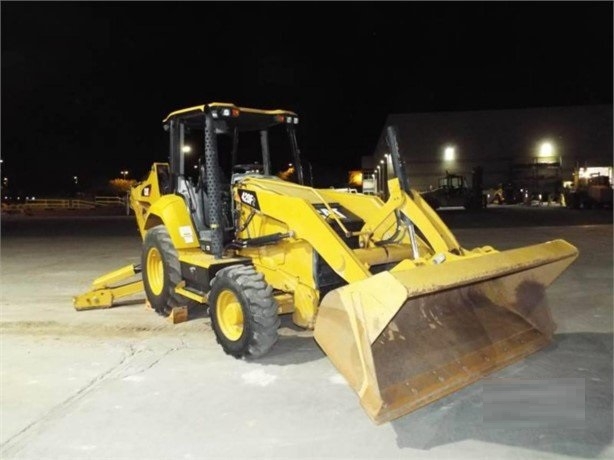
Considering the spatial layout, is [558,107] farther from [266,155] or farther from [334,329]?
[334,329]

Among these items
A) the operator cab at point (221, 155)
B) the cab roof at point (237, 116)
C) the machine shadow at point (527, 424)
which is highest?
the cab roof at point (237, 116)

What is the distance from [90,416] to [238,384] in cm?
129

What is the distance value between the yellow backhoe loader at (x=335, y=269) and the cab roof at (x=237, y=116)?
19mm

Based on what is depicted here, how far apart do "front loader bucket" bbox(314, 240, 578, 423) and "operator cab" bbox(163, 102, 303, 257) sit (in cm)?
262

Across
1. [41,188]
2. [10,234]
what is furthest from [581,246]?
[41,188]

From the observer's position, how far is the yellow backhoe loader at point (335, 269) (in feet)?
14.2

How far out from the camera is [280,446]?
13.5ft

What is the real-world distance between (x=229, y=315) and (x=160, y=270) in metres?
2.36

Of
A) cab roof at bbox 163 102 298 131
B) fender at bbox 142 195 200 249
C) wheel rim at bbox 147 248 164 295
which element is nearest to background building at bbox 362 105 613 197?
cab roof at bbox 163 102 298 131

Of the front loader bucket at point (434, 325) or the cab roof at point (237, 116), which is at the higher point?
the cab roof at point (237, 116)

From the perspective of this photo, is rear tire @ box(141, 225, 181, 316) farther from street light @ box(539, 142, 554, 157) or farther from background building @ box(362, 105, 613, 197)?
street light @ box(539, 142, 554, 157)

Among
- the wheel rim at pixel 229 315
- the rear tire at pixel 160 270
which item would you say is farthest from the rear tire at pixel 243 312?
the rear tire at pixel 160 270

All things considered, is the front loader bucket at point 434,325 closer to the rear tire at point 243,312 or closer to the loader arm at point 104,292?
the rear tire at point 243,312

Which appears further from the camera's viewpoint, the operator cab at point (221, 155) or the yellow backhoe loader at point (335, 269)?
the operator cab at point (221, 155)
